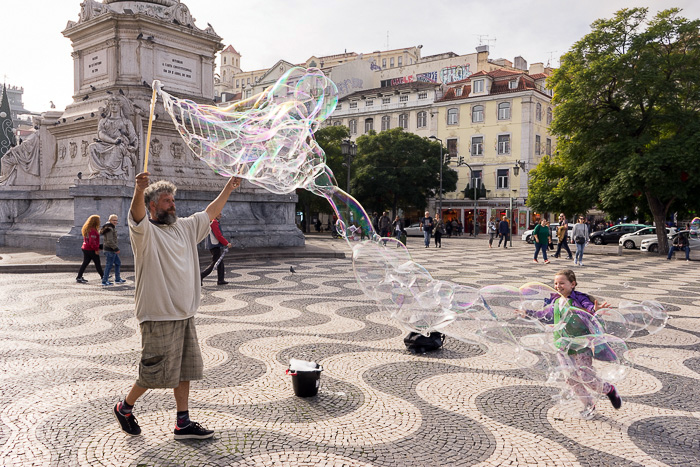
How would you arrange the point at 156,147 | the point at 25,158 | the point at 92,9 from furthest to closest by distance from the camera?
the point at 25,158 → the point at 92,9 → the point at 156,147

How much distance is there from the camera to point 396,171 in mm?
46750

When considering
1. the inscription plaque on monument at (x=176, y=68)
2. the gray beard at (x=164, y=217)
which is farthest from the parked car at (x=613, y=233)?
the gray beard at (x=164, y=217)

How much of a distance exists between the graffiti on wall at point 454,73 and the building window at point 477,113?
324 inches

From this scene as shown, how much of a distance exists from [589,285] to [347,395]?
29.9 ft

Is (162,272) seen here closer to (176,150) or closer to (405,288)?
(405,288)

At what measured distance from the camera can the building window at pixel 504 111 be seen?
49219 mm

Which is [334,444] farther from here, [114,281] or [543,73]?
[543,73]

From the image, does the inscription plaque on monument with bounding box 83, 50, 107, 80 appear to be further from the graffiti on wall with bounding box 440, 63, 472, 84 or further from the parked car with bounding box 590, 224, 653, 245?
the graffiti on wall with bounding box 440, 63, 472, 84

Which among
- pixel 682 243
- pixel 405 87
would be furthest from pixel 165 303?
pixel 405 87

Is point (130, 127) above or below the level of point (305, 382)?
above

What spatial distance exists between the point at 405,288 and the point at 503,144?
4765 centimetres

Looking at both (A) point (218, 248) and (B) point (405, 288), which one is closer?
(B) point (405, 288)

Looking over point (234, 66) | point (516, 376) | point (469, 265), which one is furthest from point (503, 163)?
point (234, 66)

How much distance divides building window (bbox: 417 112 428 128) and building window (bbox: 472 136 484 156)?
543 cm
